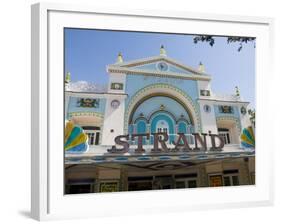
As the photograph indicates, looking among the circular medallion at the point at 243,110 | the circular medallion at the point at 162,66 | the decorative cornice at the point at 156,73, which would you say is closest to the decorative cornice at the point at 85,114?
the decorative cornice at the point at 156,73

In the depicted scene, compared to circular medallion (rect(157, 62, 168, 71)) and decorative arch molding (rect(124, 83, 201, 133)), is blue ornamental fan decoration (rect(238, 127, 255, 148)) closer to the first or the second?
decorative arch molding (rect(124, 83, 201, 133))

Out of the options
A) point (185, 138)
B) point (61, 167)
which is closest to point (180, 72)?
point (185, 138)

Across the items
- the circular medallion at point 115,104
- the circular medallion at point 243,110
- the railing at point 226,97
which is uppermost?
the railing at point 226,97

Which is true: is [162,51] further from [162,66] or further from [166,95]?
[166,95]

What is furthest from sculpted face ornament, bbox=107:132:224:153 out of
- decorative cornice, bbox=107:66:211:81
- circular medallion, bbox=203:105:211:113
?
decorative cornice, bbox=107:66:211:81

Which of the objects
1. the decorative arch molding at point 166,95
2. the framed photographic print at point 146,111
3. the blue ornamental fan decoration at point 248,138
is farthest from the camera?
the blue ornamental fan decoration at point 248,138

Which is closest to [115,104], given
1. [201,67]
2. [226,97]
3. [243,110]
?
[201,67]

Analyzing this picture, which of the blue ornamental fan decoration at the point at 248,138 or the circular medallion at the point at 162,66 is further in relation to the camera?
the blue ornamental fan decoration at the point at 248,138

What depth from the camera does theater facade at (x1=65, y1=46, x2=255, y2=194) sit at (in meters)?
3.07

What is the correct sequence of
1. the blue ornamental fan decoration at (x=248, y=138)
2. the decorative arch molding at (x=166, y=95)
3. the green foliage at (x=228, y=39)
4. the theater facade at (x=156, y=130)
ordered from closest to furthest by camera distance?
the theater facade at (x=156, y=130) < the decorative arch molding at (x=166, y=95) < the green foliage at (x=228, y=39) < the blue ornamental fan decoration at (x=248, y=138)

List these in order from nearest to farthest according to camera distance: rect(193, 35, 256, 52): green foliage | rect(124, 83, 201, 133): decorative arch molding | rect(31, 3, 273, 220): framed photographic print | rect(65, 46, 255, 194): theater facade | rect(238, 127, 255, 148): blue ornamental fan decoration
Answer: rect(31, 3, 273, 220): framed photographic print → rect(65, 46, 255, 194): theater facade → rect(124, 83, 201, 133): decorative arch molding → rect(193, 35, 256, 52): green foliage → rect(238, 127, 255, 148): blue ornamental fan decoration

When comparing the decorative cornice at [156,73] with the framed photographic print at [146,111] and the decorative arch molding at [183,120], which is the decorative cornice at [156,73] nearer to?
the framed photographic print at [146,111]

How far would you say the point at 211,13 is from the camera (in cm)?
329

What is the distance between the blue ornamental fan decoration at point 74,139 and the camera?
300cm
